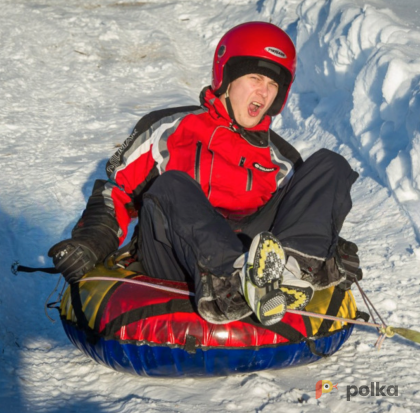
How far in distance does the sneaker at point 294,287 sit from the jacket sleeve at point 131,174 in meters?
0.93

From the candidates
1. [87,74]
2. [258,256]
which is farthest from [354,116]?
[87,74]

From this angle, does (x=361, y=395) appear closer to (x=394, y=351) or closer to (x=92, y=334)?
(x=394, y=351)

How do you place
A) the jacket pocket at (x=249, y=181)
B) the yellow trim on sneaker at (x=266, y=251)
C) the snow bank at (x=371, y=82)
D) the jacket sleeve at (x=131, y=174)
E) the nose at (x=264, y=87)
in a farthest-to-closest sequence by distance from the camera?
1. the snow bank at (x=371, y=82)
2. the nose at (x=264, y=87)
3. the jacket pocket at (x=249, y=181)
4. the jacket sleeve at (x=131, y=174)
5. the yellow trim on sneaker at (x=266, y=251)

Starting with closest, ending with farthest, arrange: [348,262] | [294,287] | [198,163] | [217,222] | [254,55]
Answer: [294,287] < [217,222] < [348,262] < [198,163] < [254,55]

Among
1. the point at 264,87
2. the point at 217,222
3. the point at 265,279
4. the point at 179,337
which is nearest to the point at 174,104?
the point at 264,87

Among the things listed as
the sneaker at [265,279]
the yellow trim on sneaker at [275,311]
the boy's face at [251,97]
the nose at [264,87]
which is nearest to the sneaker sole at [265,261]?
the sneaker at [265,279]

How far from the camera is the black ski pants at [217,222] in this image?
2516mm

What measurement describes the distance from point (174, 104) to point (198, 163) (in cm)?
326

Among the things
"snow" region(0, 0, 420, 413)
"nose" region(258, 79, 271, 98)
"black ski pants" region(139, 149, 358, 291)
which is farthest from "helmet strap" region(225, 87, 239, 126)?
"snow" region(0, 0, 420, 413)

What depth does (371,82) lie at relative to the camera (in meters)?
4.62

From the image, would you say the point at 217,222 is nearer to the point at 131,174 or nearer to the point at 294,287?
the point at 294,287

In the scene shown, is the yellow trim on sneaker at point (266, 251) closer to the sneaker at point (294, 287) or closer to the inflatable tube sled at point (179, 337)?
the sneaker at point (294, 287)

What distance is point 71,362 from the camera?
2.82 m

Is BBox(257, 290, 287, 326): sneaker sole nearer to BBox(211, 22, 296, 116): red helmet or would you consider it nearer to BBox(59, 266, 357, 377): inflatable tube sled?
BBox(59, 266, 357, 377): inflatable tube sled
